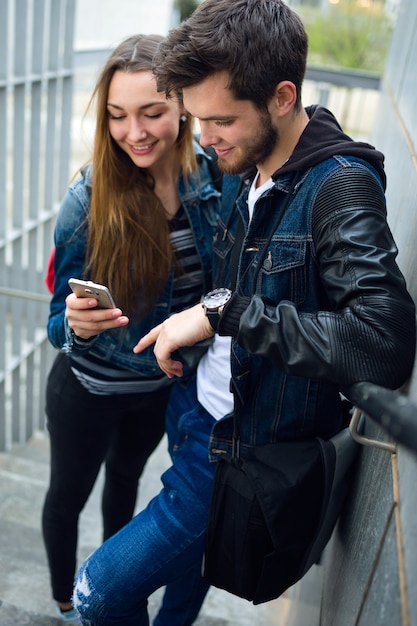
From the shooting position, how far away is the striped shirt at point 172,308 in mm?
2117

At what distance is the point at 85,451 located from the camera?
2291 millimetres

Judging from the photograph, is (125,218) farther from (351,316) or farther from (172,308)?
(351,316)

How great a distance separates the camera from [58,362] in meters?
2.32

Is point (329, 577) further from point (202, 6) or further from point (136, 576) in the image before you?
point (202, 6)

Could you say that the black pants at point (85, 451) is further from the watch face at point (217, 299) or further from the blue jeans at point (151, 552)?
Answer: the watch face at point (217, 299)

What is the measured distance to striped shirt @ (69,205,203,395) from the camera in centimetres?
212

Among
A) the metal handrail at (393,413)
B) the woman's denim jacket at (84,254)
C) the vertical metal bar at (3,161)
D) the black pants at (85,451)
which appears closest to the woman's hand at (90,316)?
the woman's denim jacket at (84,254)

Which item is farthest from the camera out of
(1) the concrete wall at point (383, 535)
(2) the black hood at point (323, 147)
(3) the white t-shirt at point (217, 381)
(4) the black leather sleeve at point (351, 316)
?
(3) the white t-shirt at point (217, 381)

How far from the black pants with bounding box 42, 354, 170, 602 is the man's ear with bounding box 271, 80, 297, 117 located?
3.70 feet

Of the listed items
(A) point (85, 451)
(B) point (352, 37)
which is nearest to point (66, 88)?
(A) point (85, 451)

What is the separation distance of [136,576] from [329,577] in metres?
0.51

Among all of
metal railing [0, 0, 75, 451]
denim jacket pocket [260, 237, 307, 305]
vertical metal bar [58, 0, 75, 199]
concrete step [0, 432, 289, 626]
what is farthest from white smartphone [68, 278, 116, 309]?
vertical metal bar [58, 0, 75, 199]

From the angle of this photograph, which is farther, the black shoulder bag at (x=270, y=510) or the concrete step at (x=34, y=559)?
the concrete step at (x=34, y=559)

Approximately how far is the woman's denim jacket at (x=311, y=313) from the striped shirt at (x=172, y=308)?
1.51ft
